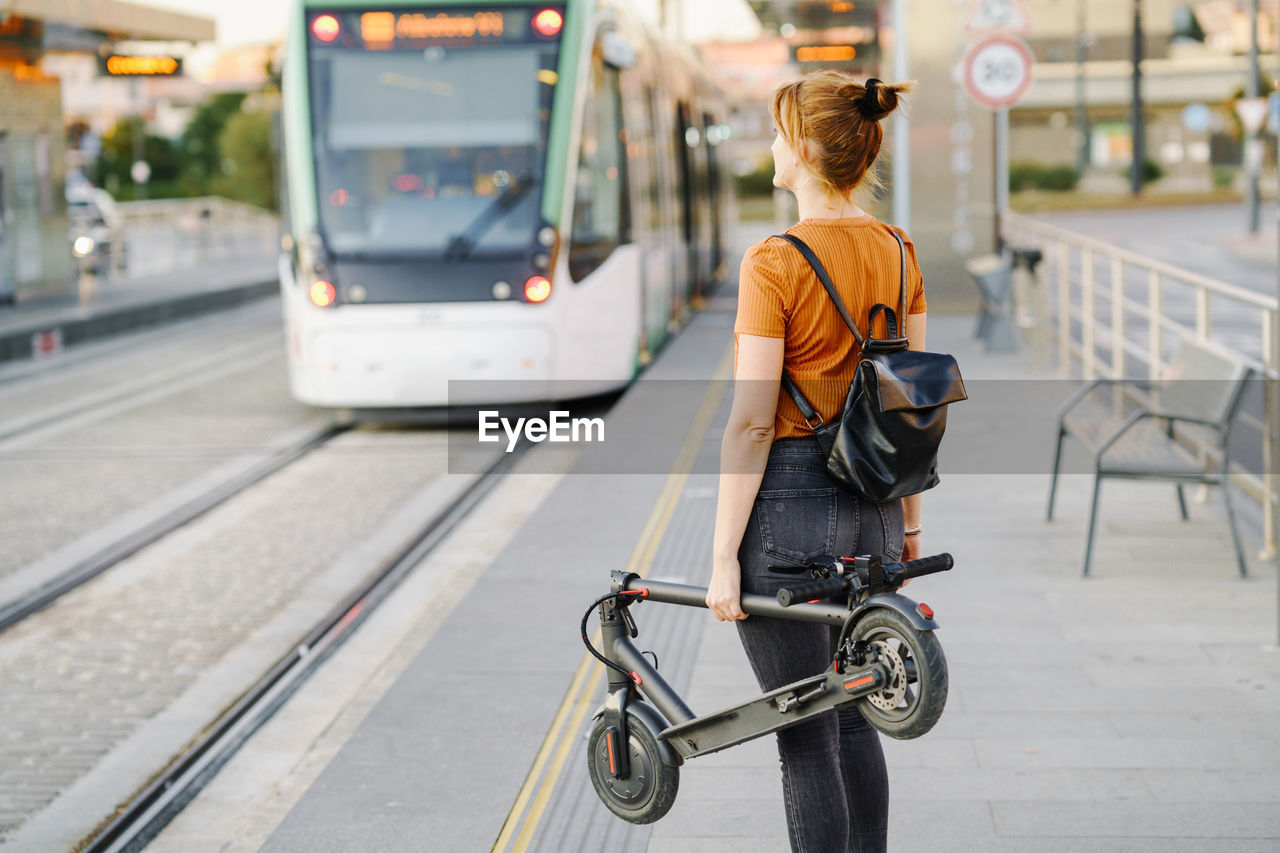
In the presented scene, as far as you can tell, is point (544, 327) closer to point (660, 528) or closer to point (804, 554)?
point (660, 528)

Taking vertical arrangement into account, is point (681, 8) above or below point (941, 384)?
above

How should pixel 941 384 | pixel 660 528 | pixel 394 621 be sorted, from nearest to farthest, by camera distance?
Result: pixel 941 384 → pixel 394 621 → pixel 660 528

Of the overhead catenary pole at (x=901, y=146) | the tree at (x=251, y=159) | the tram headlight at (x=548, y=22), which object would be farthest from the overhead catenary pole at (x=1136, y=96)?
the tram headlight at (x=548, y=22)

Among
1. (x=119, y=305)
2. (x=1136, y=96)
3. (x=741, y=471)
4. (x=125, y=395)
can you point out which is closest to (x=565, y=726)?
(x=741, y=471)

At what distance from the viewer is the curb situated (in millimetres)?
17438

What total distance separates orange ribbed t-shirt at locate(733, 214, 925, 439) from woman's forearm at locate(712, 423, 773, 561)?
2.8 inches

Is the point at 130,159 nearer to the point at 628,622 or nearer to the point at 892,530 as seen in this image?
the point at 628,622

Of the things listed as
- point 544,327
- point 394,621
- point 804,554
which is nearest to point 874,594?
point 804,554

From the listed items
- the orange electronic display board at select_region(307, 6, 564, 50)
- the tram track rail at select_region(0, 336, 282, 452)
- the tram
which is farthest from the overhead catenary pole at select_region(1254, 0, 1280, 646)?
→ the tram track rail at select_region(0, 336, 282, 452)

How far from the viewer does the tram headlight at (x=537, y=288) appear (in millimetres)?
10977

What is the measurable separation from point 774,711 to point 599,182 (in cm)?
902

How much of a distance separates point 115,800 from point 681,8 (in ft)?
57.2

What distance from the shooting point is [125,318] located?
20.4m

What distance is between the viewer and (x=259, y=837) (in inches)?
167
